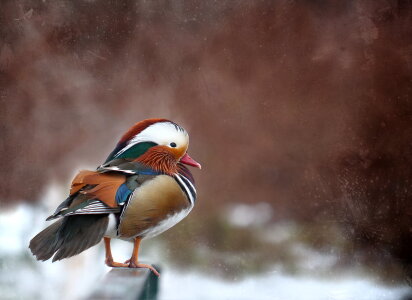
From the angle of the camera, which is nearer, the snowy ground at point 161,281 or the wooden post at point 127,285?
the wooden post at point 127,285

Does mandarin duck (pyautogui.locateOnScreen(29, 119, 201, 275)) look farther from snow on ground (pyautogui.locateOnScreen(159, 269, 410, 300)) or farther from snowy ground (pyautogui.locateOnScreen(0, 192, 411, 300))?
snow on ground (pyautogui.locateOnScreen(159, 269, 410, 300))

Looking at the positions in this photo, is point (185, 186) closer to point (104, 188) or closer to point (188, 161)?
point (188, 161)

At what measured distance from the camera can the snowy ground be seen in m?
2.34

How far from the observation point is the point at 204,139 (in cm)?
247

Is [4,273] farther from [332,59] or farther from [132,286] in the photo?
[332,59]

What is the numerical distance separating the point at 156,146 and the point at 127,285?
669 mm

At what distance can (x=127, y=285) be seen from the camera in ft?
5.65

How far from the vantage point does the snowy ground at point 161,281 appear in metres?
2.34

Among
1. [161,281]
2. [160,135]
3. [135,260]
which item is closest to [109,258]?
[135,260]

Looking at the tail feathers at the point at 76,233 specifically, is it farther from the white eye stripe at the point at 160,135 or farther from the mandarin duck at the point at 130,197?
the white eye stripe at the point at 160,135

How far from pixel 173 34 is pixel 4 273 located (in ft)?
4.13

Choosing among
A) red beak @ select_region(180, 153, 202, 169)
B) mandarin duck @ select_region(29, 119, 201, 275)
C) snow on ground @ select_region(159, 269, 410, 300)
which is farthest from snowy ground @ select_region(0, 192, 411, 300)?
red beak @ select_region(180, 153, 202, 169)

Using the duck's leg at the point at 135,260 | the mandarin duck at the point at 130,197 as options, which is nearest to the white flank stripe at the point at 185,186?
the mandarin duck at the point at 130,197

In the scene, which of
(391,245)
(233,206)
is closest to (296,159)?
(233,206)
